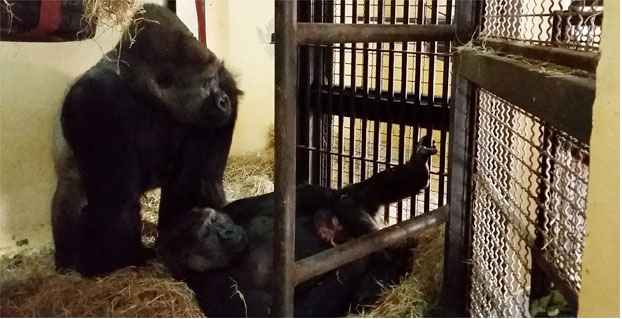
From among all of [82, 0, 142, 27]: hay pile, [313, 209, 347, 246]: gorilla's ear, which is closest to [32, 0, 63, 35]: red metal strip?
[82, 0, 142, 27]: hay pile

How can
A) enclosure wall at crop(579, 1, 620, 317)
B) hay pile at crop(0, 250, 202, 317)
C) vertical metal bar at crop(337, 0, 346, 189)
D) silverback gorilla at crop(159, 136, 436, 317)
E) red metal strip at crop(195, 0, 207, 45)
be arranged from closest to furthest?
enclosure wall at crop(579, 1, 620, 317) < hay pile at crop(0, 250, 202, 317) < silverback gorilla at crop(159, 136, 436, 317) < vertical metal bar at crop(337, 0, 346, 189) < red metal strip at crop(195, 0, 207, 45)

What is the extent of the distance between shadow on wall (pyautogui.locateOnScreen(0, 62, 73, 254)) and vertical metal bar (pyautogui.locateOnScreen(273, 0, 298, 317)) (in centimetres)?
157

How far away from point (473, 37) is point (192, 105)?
1.15 metres

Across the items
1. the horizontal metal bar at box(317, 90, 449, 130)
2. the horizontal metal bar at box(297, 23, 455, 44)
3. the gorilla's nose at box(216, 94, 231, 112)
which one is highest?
the horizontal metal bar at box(297, 23, 455, 44)

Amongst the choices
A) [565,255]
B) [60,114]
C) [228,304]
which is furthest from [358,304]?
[60,114]

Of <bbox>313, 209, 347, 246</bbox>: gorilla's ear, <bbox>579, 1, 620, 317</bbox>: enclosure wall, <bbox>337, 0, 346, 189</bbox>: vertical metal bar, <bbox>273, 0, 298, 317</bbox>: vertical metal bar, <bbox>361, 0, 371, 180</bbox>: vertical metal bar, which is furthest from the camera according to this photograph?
<bbox>337, 0, 346, 189</bbox>: vertical metal bar

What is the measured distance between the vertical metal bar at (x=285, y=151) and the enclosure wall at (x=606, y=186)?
23.1 inches

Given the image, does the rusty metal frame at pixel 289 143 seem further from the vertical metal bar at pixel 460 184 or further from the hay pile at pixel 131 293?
the hay pile at pixel 131 293

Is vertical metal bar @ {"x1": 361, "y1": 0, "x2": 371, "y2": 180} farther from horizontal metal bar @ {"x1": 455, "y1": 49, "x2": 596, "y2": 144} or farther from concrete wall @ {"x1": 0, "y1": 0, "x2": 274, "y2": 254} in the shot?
horizontal metal bar @ {"x1": 455, "y1": 49, "x2": 596, "y2": 144}

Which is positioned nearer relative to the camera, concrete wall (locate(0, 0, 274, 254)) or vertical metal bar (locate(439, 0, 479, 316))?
vertical metal bar (locate(439, 0, 479, 316))

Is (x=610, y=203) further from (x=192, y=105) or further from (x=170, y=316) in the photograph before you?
(x=192, y=105)

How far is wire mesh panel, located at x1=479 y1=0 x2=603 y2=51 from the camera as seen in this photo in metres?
1.12

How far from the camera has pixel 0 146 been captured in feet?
8.19

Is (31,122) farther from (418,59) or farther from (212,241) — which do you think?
(418,59)
